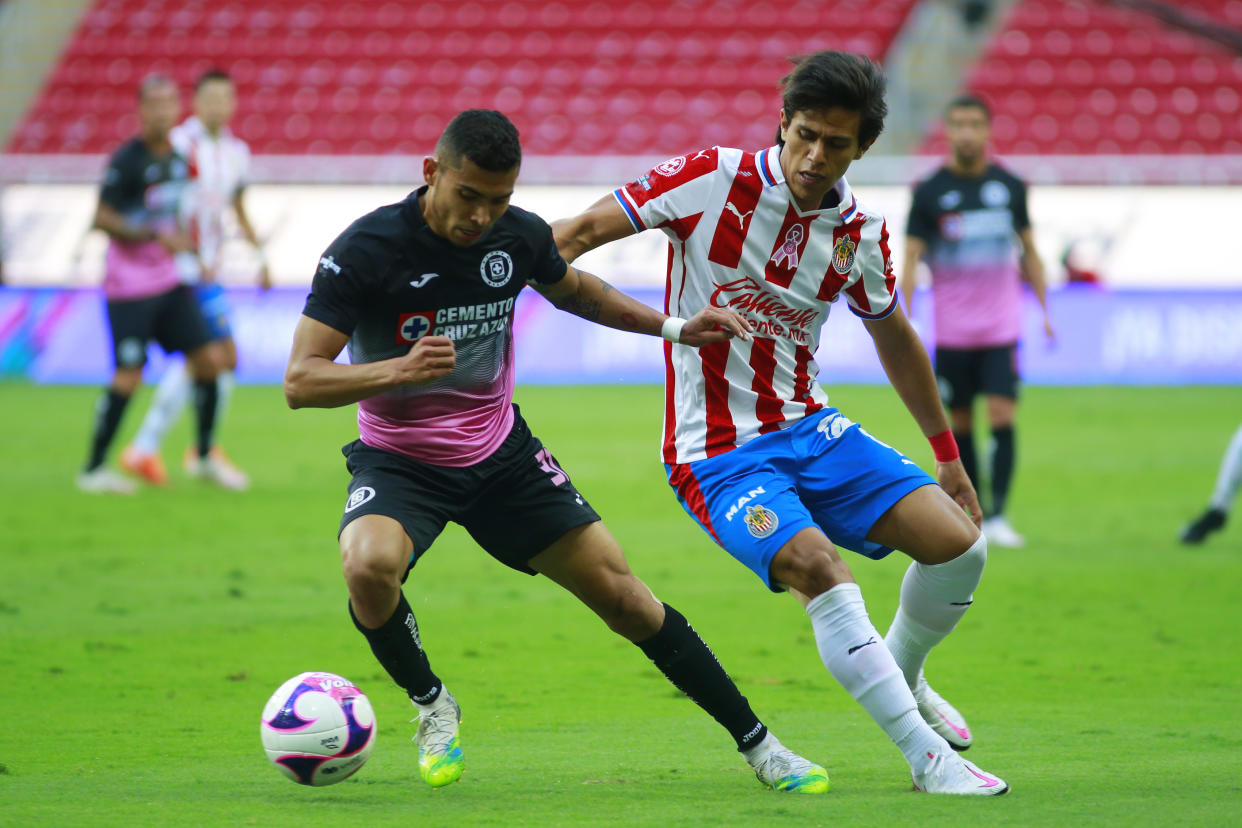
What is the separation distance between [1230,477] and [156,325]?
7362mm

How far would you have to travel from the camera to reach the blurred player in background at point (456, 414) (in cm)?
427

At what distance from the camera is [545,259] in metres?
4.63

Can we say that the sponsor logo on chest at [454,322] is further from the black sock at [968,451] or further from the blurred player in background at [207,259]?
the blurred player in background at [207,259]

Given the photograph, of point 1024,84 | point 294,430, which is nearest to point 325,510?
point 294,430

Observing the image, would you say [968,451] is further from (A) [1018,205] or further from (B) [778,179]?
(B) [778,179]

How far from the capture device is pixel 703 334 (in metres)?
4.40

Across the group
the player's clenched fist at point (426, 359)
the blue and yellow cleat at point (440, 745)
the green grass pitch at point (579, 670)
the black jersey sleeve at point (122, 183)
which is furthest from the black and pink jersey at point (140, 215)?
the player's clenched fist at point (426, 359)

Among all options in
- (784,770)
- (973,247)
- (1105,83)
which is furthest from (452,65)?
(784,770)

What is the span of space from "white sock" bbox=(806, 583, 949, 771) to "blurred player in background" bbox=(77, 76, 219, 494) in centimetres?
777

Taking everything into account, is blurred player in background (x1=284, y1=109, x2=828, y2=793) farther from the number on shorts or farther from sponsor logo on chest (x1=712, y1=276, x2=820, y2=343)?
sponsor logo on chest (x1=712, y1=276, x2=820, y2=343)

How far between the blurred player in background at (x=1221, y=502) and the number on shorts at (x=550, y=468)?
5489 mm

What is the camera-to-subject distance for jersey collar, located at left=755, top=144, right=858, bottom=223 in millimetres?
4696

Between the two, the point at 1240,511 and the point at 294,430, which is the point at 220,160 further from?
the point at 1240,511

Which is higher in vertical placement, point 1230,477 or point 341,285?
point 341,285
